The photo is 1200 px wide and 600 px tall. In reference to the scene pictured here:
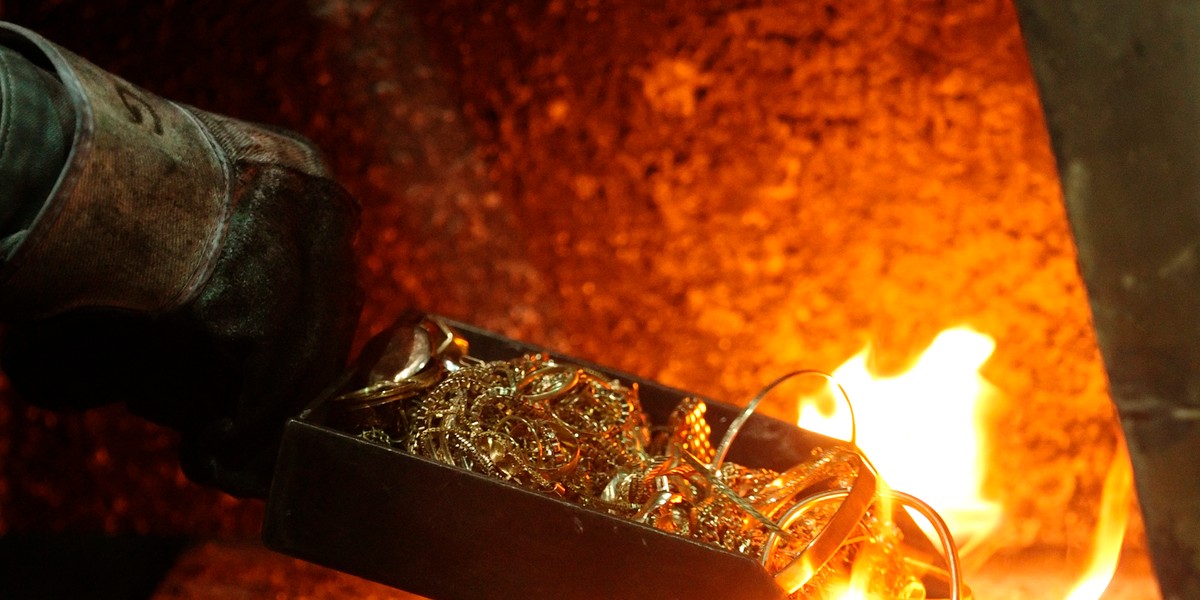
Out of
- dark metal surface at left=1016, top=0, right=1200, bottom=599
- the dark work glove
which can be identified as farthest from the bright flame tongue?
the dark work glove

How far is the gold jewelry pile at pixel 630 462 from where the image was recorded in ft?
2.89

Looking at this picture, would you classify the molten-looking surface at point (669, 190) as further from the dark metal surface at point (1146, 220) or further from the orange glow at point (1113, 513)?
the dark metal surface at point (1146, 220)

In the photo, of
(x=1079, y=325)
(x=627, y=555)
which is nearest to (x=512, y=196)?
(x=627, y=555)

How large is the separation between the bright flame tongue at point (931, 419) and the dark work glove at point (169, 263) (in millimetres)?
854

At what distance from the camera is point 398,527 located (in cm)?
86

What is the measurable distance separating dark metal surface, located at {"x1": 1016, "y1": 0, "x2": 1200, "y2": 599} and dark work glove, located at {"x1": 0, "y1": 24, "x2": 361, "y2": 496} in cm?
82

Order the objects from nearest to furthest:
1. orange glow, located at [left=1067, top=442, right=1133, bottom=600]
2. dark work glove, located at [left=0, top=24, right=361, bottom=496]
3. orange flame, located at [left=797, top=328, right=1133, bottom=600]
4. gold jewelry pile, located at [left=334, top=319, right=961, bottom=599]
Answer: dark work glove, located at [left=0, top=24, right=361, bottom=496], gold jewelry pile, located at [left=334, top=319, right=961, bottom=599], orange glow, located at [left=1067, top=442, right=1133, bottom=600], orange flame, located at [left=797, top=328, right=1133, bottom=600]

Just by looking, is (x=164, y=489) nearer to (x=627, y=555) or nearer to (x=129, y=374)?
(x=129, y=374)

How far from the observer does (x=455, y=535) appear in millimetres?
854

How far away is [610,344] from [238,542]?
72 centimetres

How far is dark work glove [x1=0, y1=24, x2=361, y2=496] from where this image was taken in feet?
2.49

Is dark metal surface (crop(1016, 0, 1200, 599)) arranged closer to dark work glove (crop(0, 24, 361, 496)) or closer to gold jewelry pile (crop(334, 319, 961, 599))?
gold jewelry pile (crop(334, 319, 961, 599))

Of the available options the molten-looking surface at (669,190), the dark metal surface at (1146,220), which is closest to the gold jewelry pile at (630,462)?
the dark metal surface at (1146,220)

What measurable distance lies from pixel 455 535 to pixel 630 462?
0.74 ft
